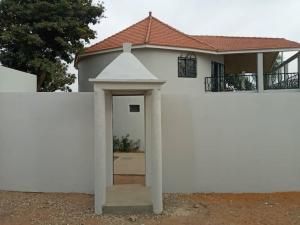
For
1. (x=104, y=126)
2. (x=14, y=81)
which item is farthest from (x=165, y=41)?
Answer: (x=104, y=126)

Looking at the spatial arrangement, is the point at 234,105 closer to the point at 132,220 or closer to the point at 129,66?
the point at 129,66

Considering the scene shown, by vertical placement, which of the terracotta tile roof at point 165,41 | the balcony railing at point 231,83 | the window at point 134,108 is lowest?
the window at point 134,108

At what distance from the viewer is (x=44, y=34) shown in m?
18.0

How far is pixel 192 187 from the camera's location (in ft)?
28.4

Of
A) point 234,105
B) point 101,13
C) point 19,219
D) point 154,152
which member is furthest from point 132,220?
point 101,13

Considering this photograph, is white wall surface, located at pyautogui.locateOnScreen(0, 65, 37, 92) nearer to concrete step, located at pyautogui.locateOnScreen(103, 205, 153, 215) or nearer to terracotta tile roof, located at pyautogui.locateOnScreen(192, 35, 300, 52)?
concrete step, located at pyautogui.locateOnScreen(103, 205, 153, 215)

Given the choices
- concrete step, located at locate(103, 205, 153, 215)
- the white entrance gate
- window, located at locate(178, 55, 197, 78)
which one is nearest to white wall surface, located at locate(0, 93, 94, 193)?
the white entrance gate

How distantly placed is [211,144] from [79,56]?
46.7 ft

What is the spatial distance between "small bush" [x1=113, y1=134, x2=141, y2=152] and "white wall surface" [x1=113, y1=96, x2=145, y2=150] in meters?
0.21

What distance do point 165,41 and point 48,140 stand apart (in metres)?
12.1

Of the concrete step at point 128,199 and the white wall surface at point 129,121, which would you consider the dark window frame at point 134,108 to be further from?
the concrete step at point 128,199

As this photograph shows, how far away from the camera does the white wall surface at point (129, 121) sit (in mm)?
19078

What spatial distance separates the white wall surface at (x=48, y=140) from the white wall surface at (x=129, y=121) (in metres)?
10.3

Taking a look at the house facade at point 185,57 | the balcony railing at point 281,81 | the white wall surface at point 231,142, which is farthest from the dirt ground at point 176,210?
the balcony railing at point 281,81
